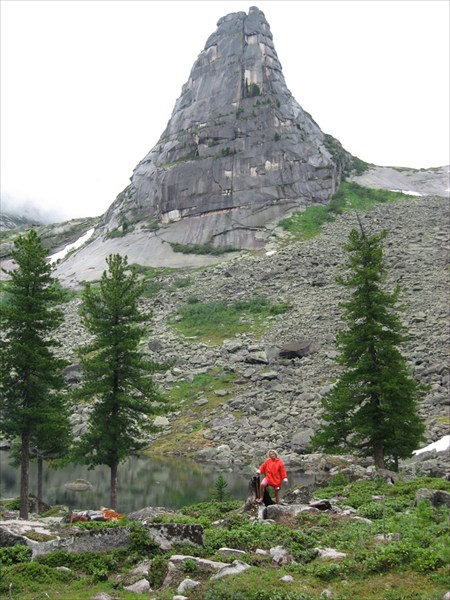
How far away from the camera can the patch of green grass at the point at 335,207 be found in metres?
87.4

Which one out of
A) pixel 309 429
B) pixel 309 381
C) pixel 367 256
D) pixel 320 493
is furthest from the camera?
pixel 309 381

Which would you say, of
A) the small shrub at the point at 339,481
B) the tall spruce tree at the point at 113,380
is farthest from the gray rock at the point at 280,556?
the tall spruce tree at the point at 113,380

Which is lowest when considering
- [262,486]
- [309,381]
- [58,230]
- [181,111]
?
[309,381]

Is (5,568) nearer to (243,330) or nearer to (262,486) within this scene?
(262,486)

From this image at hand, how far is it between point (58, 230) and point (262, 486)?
130083 millimetres

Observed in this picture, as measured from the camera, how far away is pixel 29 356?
2306cm

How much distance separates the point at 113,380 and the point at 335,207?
244 feet

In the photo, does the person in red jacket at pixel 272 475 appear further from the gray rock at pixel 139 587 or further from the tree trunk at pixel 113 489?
the tree trunk at pixel 113 489

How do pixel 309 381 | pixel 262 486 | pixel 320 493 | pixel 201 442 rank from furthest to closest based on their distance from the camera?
pixel 309 381 < pixel 201 442 < pixel 320 493 < pixel 262 486

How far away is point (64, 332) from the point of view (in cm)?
6788

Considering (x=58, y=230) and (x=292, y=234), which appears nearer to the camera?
(x=292, y=234)

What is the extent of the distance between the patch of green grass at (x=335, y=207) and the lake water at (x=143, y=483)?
5320 centimetres

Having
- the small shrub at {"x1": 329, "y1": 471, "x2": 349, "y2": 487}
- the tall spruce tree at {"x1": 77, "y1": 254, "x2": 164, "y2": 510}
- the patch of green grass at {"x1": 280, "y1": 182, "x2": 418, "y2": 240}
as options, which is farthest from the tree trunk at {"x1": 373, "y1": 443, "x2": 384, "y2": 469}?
the patch of green grass at {"x1": 280, "y1": 182, "x2": 418, "y2": 240}

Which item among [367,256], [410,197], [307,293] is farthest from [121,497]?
[410,197]
